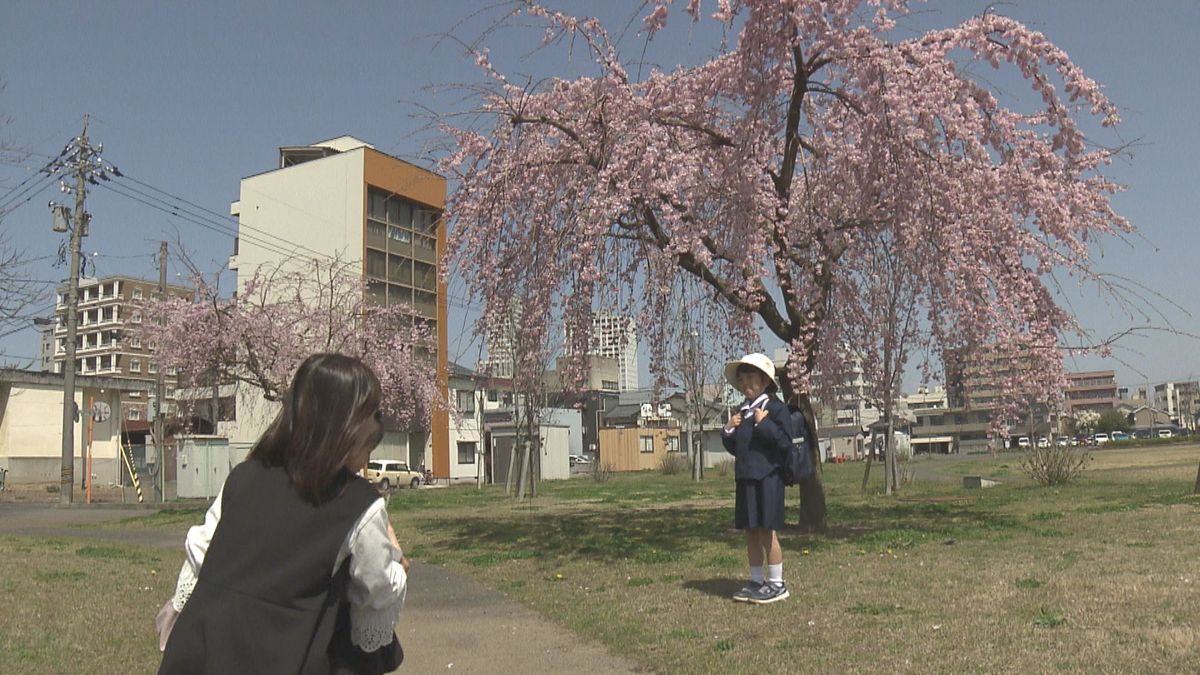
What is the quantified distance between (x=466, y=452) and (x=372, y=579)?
57210 mm

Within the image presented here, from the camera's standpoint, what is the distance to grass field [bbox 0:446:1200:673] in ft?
17.5

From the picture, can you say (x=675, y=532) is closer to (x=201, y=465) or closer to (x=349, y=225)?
(x=201, y=465)

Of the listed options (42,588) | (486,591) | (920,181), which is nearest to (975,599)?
(486,591)

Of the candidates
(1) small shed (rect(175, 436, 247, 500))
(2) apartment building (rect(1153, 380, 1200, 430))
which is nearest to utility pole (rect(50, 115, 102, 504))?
(1) small shed (rect(175, 436, 247, 500))

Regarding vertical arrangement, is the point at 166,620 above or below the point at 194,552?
below

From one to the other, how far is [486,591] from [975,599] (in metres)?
4.10

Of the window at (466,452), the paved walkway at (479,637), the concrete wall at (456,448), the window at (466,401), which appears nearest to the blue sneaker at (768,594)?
the paved walkway at (479,637)

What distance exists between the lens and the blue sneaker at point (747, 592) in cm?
711

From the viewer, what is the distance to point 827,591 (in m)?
7.34

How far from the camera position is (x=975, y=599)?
21.7 ft

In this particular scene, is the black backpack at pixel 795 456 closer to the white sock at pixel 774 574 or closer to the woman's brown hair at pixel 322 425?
the white sock at pixel 774 574

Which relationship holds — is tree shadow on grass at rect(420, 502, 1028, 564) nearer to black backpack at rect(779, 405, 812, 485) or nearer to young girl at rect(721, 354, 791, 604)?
young girl at rect(721, 354, 791, 604)

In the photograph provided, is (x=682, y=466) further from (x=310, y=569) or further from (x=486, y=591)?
(x=310, y=569)

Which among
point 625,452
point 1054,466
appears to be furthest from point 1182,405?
point 1054,466
